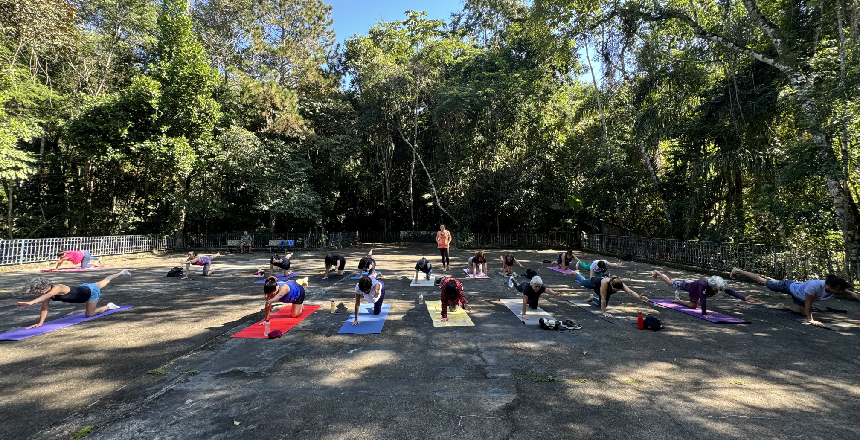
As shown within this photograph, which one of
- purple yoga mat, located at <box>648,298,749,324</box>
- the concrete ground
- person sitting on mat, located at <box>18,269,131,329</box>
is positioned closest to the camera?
the concrete ground

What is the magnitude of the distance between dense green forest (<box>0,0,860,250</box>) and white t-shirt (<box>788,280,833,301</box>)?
366 centimetres

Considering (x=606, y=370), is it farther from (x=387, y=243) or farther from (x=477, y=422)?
(x=387, y=243)

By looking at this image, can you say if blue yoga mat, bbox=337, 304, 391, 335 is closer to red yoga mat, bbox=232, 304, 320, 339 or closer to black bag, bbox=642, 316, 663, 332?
red yoga mat, bbox=232, 304, 320, 339

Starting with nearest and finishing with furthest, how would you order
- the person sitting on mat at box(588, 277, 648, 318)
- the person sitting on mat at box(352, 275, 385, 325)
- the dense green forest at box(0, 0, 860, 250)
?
the person sitting on mat at box(352, 275, 385, 325) → the person sitting on mat at box(588, 277, 648, 318) → the dense green forest at box(0, 0, 860, 250)

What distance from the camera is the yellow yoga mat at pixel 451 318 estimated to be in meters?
6.08

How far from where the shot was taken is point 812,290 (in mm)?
A: 6301

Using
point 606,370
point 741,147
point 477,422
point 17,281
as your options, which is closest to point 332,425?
point 477,422

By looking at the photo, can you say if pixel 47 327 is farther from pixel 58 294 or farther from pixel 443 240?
pixel 443 240

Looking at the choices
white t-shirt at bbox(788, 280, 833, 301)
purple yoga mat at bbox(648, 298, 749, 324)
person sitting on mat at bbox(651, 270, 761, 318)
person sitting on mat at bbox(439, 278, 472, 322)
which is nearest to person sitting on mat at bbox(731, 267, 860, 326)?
white t-shirt at bbox(788, 280, 833, 301)

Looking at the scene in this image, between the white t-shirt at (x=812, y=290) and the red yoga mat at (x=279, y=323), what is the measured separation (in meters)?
9.17

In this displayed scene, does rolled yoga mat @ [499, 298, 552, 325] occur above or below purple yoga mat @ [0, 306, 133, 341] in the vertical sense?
above

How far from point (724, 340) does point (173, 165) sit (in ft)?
77.1

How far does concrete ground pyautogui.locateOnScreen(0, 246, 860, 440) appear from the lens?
117 inches

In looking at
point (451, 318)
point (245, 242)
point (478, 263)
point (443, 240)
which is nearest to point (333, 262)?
point (443, 240)
